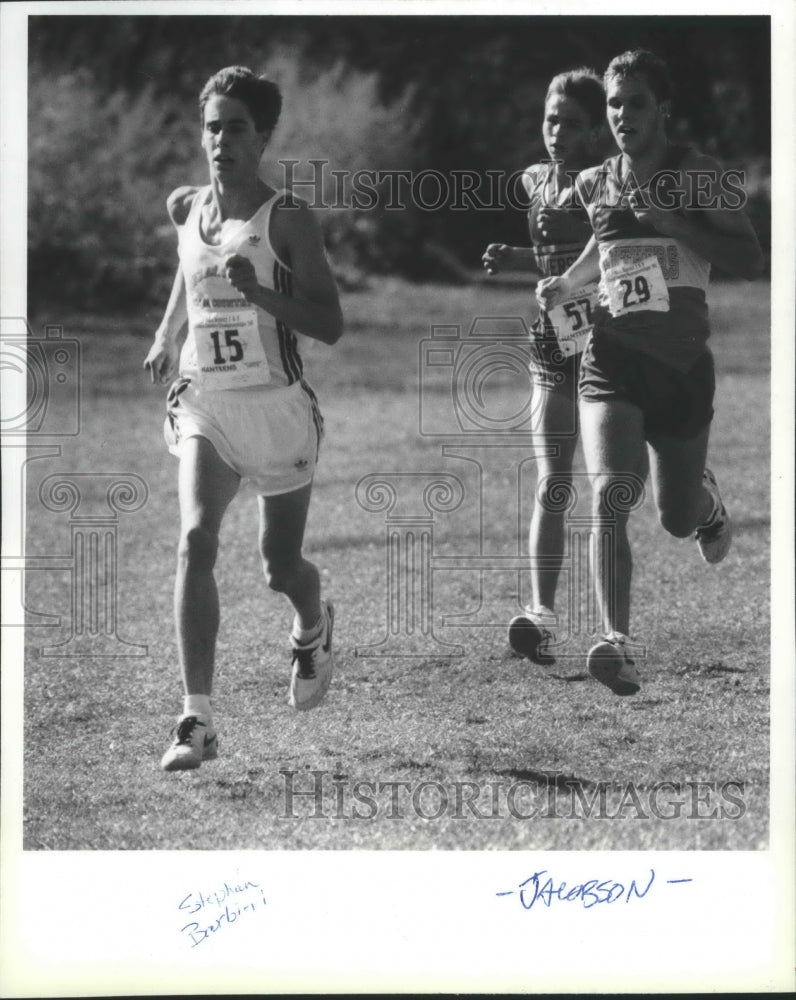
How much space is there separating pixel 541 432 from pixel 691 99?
130cm

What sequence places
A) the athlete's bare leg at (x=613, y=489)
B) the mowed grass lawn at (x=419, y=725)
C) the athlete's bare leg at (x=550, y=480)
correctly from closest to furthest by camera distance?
the mowed grass lawn at (x=419, y=725) → the athlete's bare leg at (x=613, y=489) → the athlete's bare leg at (x=550, y=480)

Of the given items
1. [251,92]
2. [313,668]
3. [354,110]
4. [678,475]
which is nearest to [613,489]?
[678,475]

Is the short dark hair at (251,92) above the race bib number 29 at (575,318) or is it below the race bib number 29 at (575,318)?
above

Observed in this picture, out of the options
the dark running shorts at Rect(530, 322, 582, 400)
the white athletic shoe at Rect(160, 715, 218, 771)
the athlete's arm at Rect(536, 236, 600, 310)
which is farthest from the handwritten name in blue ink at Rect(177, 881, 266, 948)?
the athlete's arm at Rect(536, 236, 600, 310)

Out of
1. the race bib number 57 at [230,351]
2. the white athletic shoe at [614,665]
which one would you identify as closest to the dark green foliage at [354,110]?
the race bib number 57 at [230,351]

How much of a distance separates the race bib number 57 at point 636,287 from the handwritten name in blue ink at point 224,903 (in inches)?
84.4

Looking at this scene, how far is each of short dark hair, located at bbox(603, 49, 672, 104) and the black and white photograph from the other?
0.02 m

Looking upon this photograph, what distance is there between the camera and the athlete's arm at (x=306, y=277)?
4.91 m

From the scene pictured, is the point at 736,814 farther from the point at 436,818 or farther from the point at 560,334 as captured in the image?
the point at 560,334

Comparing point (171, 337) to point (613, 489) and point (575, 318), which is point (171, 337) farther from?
point (613, 489)

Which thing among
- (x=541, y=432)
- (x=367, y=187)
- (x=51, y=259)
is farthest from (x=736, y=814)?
(x=51, y=259)

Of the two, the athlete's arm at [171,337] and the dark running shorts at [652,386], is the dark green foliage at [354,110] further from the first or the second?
the athlete's arm at [171,337]

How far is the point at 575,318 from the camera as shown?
209 inches

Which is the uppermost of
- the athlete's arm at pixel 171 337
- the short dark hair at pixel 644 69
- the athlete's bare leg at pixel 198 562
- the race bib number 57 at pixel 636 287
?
the short dark hair at pixel 644 69
